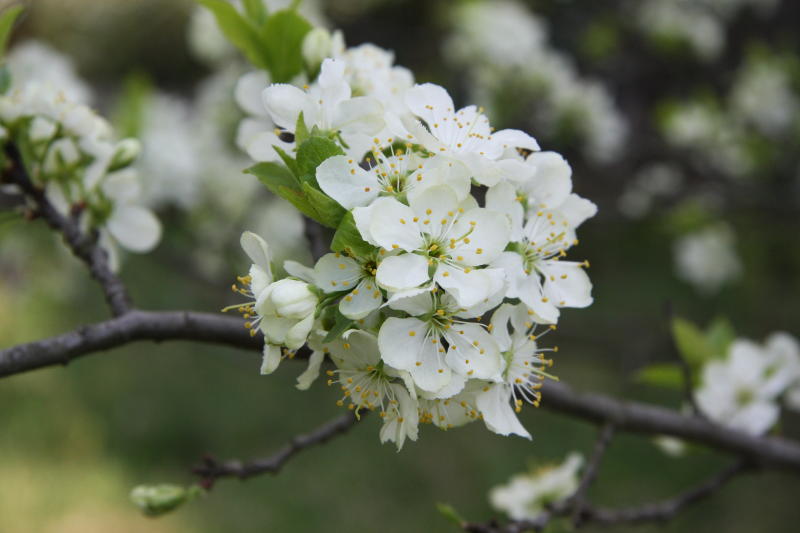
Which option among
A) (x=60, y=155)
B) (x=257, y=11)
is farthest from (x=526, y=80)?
(x=60, y=155)

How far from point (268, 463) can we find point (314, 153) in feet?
1.89

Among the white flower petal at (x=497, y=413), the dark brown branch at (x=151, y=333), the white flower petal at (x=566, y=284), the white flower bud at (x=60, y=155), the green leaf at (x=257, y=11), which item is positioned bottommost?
the dark brown branch at (x=151, y=333)

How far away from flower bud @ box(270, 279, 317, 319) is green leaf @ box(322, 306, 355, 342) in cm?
3

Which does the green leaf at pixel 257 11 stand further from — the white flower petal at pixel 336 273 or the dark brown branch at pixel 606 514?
the dark brown branch at pixel 606 514

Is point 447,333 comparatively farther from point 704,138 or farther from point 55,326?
point 55,326

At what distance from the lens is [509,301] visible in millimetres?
976

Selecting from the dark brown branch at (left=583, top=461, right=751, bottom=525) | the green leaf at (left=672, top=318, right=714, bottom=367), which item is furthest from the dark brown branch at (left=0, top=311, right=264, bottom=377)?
the green leaf at (left=672, top=318, right=714, bottom=367)

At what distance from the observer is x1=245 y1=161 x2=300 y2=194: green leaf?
946mm

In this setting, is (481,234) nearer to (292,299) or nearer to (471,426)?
(292,299)

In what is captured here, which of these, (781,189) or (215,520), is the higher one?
(781,189)

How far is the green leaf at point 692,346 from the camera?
1654 millimetres

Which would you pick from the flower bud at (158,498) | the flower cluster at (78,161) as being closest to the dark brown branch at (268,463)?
the flower bud at (158,498)

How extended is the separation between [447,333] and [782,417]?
4.04 metres

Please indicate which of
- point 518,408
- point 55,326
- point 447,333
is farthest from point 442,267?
point 55,326
